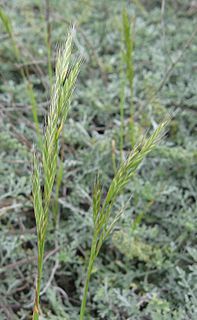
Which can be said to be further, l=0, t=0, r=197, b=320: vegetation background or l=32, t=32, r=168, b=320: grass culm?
l=0, t=0, r=197, b=320: vegetation background

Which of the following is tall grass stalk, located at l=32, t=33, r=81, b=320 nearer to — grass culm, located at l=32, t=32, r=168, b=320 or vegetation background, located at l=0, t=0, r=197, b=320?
grass culm, located at l=32, t=32, r=168, b=320

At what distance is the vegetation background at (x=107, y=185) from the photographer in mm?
1550

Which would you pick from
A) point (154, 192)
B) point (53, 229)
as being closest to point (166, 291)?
point (154, 192)

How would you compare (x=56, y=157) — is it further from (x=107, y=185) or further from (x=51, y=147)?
(x=107, y=185)

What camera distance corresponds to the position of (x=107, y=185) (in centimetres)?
187

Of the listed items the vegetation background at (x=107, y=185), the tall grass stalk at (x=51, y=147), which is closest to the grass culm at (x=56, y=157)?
the tall grass stalk at (x=51, y=147)

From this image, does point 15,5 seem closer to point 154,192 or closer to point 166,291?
point 154,192

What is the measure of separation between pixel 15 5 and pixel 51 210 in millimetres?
1425

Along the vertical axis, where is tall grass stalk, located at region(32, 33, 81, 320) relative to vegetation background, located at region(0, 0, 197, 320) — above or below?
above

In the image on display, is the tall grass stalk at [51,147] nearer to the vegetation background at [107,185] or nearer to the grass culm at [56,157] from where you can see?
the grass culm at [56,157]

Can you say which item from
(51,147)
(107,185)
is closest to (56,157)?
(51,147)

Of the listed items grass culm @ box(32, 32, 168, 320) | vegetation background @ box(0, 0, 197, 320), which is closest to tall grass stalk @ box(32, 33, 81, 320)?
grass culm @ box(32, 32, 168, 320)

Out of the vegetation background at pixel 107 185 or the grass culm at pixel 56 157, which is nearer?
the grass culm at pixel 56 157

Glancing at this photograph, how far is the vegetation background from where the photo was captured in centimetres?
155
